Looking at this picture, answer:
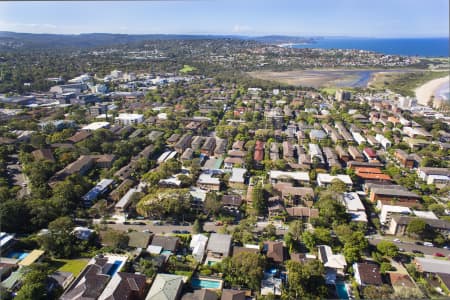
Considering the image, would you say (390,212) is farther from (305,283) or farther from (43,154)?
(43,154)

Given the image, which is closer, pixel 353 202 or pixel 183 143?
pixel 353 202

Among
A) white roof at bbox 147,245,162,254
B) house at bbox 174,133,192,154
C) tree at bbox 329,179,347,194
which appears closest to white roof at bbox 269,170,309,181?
tree at bbox 329,179,347,194

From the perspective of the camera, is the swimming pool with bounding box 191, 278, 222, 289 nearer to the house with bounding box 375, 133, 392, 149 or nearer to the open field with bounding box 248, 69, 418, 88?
the house with bounding box 375, 133, 392, 149

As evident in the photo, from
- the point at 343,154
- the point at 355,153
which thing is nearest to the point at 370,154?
the point at 355,153

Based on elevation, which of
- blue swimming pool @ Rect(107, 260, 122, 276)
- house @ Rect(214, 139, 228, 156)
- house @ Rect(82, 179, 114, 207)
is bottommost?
blue swimming pool @ Rect(107, 260, 122, 276)

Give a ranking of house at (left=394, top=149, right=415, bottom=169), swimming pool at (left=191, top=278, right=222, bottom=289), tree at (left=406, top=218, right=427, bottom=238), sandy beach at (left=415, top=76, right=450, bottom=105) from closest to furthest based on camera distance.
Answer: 1. swimming pool at (left=191, top=278, right=222, bottom=289)
2. tree at (left=406, top=218, right=427, bottom=238)
3. house at (left=394, top=149, right=415, bottom=169)
4. sandy beach at (left=415, top=76, right=450, bottom=105)

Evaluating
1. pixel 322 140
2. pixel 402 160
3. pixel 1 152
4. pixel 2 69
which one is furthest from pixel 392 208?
pixel 2 69

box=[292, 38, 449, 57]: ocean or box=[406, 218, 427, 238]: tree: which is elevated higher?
box=[292, 38, 449, 57]: ocean

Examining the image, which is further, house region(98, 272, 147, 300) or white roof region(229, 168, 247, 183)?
white roof region(229, 168, 247, 183)
